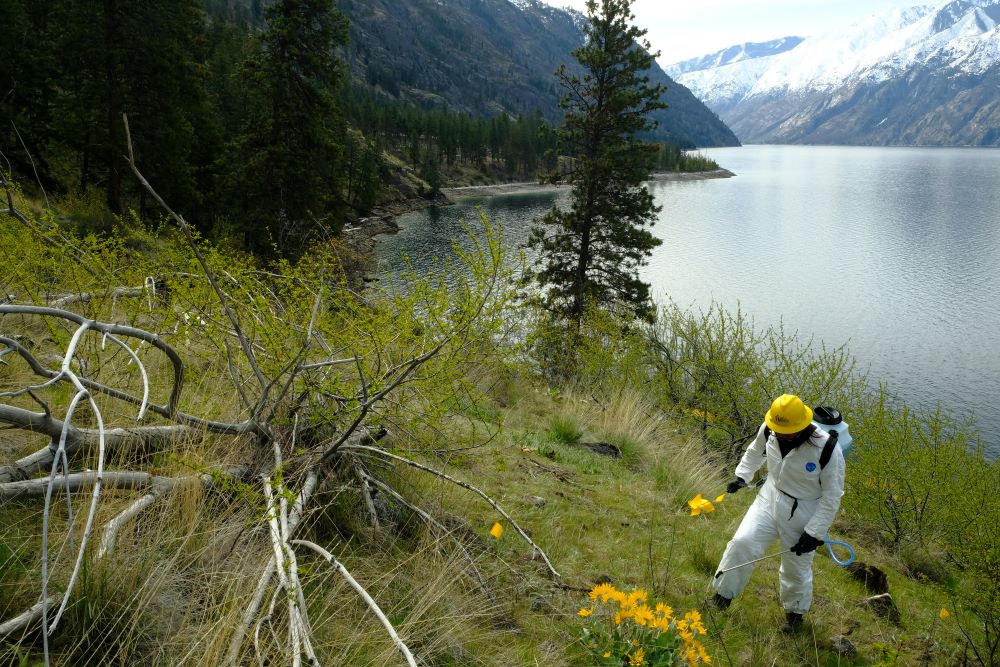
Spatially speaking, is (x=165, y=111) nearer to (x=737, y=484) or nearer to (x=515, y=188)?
(x=737, y=484)

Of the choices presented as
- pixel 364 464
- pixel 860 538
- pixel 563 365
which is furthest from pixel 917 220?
pixel 364 464

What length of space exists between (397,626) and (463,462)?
2.58 metres

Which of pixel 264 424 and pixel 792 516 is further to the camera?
pixel 792 516

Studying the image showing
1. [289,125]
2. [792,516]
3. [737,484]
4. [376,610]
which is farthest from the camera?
[289,125]

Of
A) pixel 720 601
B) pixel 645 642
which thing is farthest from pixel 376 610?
pixel 720 601

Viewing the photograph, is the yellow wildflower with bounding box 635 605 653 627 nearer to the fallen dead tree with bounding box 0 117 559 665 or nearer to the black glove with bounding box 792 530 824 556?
the fallen dead tree with bounding box 0 117 559 665

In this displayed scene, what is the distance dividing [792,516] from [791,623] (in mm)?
827

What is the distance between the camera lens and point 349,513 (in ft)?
11.7

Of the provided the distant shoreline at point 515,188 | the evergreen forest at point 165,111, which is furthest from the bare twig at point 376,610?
the distant shoreline at point 515,188

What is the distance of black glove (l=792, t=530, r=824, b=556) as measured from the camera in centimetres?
450

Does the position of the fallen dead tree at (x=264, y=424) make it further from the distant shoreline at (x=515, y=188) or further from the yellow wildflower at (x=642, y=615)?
the distant shoreline at (x=515, y=188)

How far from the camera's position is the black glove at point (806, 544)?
4.50 metres

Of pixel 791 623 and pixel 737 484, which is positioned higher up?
pixel 737 484

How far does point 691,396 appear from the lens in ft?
42.5
